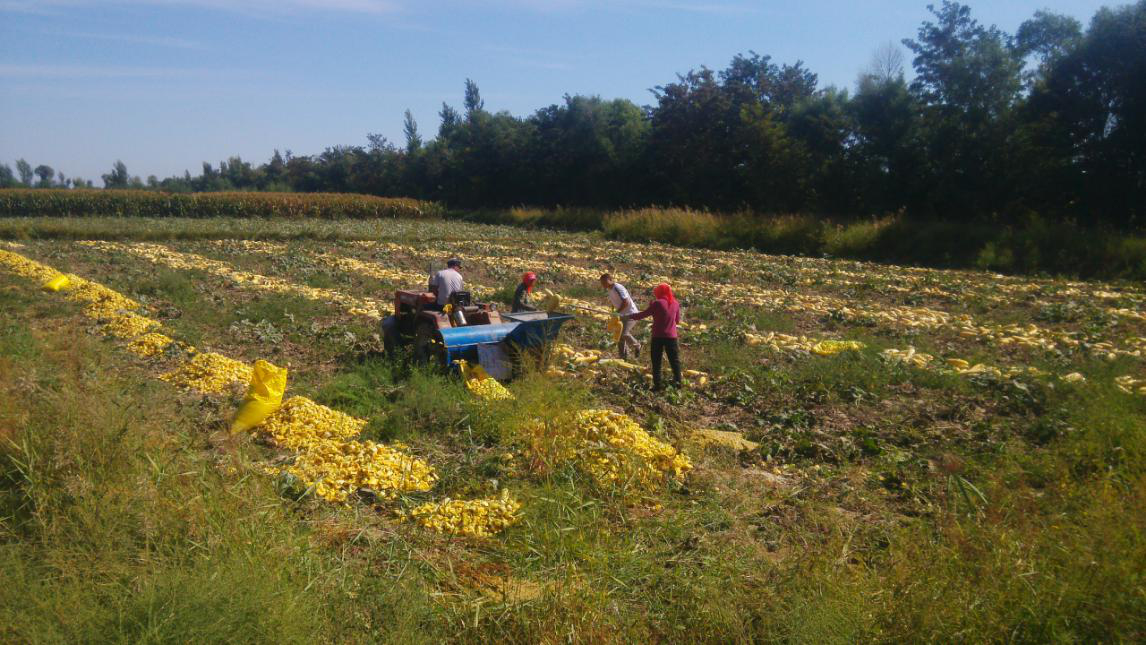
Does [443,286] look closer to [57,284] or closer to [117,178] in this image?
[57,284]

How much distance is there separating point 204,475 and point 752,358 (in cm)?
749

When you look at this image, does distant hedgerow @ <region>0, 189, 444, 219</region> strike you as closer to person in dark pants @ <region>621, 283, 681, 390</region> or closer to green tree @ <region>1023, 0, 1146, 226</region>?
green tree @ <region>1023, 0, 1146, 226</region>

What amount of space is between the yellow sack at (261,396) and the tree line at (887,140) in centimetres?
2791

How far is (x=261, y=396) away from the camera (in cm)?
672

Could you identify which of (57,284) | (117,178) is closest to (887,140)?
(57,284)

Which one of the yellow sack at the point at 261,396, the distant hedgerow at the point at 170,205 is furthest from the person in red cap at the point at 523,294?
the distant hedgerow at the point at 170,205

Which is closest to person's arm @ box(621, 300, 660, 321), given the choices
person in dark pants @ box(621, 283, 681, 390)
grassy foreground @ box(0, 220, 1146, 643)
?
person in dark pants @ box(621, 283, 681, 390)

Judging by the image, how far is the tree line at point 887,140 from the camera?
26578 millimetres

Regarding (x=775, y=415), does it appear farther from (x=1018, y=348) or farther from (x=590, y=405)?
(x=1018, y=348)

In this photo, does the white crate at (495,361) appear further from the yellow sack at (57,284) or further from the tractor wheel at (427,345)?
the yellow sack at (57,284)

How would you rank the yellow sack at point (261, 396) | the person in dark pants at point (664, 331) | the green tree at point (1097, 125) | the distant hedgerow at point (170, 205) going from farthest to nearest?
the distant hedgerow at point (170, 205) → the green tree at point (1097, 125) → the person in dark pants at point (664, 331) → the yellow sack at point (261, 396)

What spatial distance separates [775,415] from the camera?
801 cm

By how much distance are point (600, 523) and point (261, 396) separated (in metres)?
3.52

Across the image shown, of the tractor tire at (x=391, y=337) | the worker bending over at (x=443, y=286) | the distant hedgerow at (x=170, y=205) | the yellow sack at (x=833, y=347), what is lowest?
the yellow sack at (x=833, y=347)
